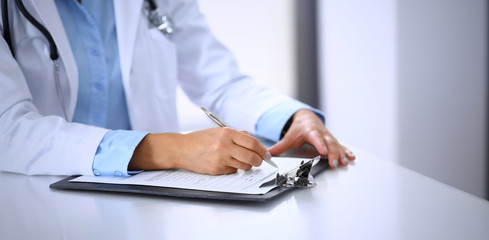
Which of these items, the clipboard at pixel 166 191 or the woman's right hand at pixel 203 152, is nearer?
the clipboard at pixel 166 191

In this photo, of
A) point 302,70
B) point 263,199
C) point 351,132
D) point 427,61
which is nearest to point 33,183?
point 263,199

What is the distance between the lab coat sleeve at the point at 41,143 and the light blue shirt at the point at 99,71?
0.32 meters

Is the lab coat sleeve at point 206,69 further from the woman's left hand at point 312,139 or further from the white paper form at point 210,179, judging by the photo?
the white paper form at point 210,179

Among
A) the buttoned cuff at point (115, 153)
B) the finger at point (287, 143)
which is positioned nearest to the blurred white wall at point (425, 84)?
the finger at point (287, 143)

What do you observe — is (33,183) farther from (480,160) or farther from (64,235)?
(480,160)

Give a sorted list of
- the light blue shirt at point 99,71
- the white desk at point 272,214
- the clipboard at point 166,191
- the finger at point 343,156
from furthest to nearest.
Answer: the light blue shirt at point 99,71
the finger at point 343,156
the clipboard at point 166,191
the white desk at point 272,214

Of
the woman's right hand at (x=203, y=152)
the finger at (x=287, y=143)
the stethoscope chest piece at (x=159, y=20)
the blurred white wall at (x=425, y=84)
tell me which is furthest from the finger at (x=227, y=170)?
the blurred white wall at (x=425, y=84)

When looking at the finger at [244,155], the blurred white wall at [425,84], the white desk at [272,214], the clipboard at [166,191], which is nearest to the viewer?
the white desk at [272,214]

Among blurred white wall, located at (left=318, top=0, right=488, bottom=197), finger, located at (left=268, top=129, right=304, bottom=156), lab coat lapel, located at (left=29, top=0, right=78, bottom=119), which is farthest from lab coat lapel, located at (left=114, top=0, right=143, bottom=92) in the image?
blurred white wall, located at (left=318, top=0, right=488, bottom=197)

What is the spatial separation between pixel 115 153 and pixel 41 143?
153 mm

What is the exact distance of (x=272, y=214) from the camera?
0.58 m

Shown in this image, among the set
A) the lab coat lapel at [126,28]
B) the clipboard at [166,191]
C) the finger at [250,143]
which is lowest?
the clipboard at [166,191]

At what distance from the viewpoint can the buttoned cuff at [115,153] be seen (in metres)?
0.77

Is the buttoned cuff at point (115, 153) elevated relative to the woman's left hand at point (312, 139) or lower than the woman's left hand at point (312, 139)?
elevated
